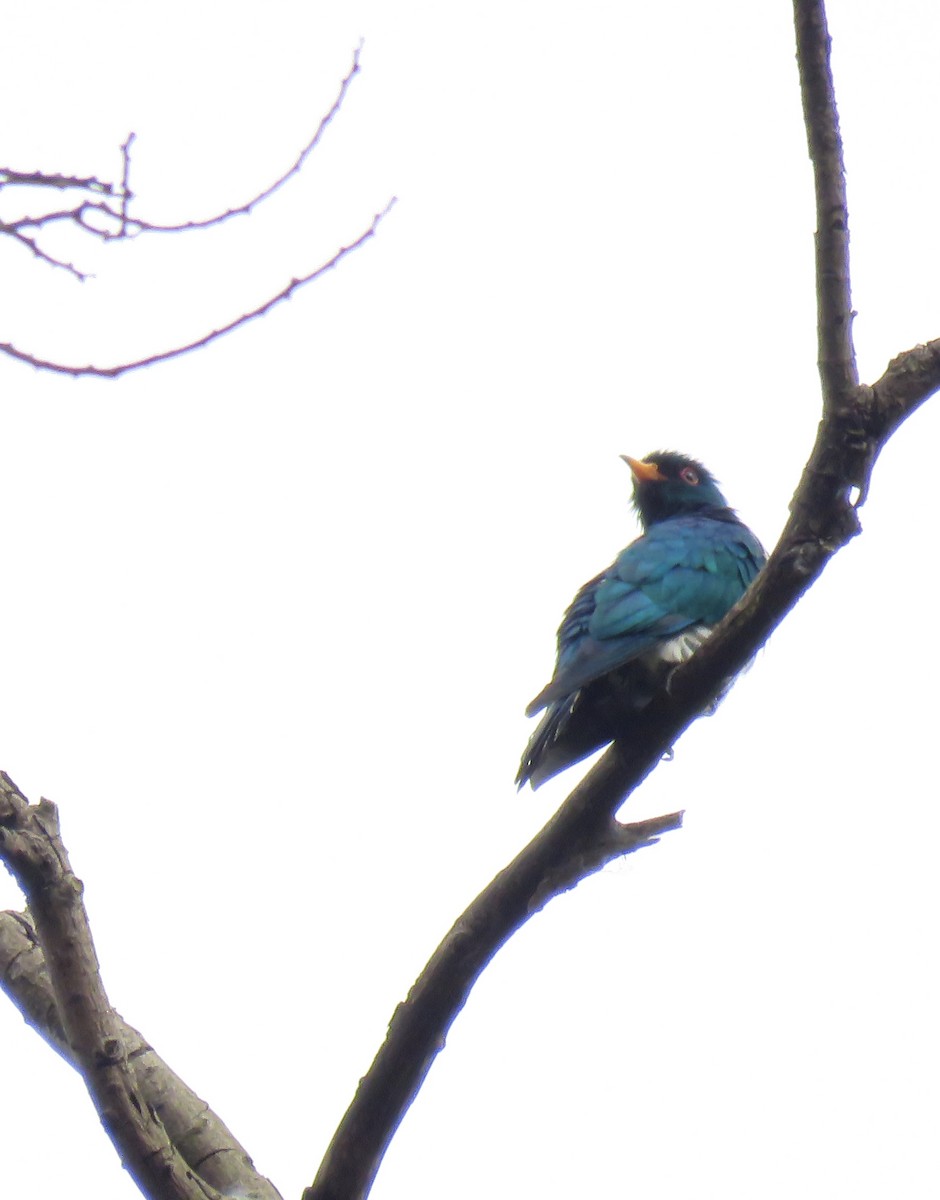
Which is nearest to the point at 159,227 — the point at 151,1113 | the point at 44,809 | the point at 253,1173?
the point at 44,809

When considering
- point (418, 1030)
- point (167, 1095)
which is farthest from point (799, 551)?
point (167, 1095)

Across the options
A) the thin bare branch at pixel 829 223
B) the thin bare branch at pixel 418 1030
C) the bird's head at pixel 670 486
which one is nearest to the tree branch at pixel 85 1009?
the thin bare branch at pixel 418 1030

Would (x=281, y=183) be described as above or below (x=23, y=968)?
above

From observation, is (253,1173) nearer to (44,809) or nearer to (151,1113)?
(151,1113)

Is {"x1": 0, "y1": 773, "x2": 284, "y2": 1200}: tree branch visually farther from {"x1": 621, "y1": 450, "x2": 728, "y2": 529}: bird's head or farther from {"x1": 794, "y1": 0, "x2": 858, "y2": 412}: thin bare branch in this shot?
{"x1": 621, "y1": 450, "x2": 728, "y2": 529}: bird's head

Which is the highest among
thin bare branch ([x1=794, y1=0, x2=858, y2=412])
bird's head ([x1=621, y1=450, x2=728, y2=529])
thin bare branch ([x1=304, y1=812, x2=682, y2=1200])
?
bird's head ([x1=621, y1=450, x2=728, y2=529])

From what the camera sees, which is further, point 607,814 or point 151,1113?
point 607,814

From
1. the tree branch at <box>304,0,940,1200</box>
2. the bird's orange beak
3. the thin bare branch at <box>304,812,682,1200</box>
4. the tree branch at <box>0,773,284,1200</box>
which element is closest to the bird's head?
the bird's orange beak
